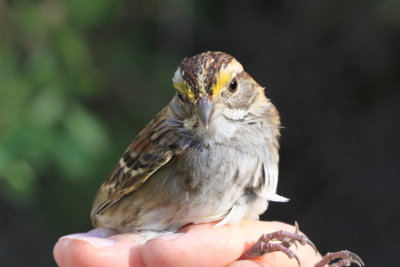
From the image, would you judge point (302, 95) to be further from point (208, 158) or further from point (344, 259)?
point (208, 158)

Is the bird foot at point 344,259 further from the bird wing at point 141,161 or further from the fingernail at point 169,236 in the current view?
the bird wing at point 141,161

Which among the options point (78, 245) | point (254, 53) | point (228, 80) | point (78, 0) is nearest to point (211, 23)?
point (254, 53)

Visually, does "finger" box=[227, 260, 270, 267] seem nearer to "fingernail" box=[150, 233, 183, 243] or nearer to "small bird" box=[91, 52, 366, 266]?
"small bird" box=[91, 52, 366, 266]

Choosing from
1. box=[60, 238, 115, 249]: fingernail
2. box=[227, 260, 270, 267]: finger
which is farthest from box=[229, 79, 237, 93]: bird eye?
box=[60, 238, 115, 249]: fingernail

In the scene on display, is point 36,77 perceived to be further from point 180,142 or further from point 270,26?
point 270,26

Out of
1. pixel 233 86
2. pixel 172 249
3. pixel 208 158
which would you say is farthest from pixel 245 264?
pixel 233 86
